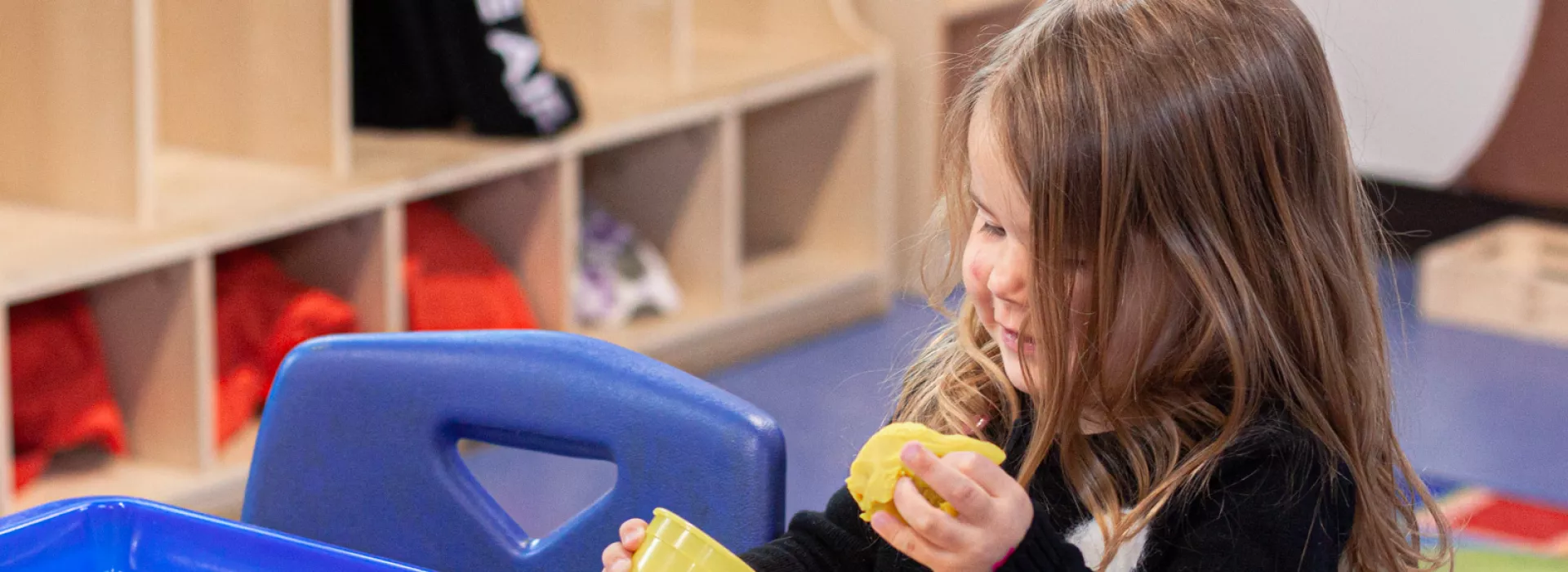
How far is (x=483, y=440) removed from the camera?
107cm

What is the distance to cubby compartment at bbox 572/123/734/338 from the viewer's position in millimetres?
2889

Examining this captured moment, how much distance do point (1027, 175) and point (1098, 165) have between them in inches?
1.5

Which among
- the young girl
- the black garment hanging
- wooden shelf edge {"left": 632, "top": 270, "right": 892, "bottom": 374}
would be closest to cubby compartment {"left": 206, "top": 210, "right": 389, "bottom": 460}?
the black garment hanging

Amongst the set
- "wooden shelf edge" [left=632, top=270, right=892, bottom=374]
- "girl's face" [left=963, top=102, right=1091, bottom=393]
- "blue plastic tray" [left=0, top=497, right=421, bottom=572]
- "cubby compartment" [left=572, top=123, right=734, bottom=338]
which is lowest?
"wooden shelf edge" [left=632, top=270, right=892, bottom=374]

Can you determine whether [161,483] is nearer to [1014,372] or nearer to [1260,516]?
[1014,372]

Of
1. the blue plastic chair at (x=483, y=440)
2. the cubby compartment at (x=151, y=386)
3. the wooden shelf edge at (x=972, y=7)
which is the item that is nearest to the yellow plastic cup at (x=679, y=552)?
the blue plastic chair at (x=483, y=440)

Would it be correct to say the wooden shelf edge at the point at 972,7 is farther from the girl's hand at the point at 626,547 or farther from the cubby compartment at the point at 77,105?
the girl's hand at the point at 626,547

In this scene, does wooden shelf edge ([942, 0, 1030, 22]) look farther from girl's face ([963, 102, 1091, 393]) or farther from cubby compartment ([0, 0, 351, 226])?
girl's face ([963, 102, 1091, 393])

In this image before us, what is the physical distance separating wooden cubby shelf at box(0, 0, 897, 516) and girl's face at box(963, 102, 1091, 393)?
128 centimetres

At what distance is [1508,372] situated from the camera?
2.92 m

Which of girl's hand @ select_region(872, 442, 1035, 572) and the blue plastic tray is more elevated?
girl's hand @ select_region(872, 442, 1035, 572)

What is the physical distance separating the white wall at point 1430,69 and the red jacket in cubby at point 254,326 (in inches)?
77.5

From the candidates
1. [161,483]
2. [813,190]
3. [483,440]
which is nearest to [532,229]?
[161,483]

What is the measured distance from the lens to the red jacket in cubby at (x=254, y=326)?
2240 mm
